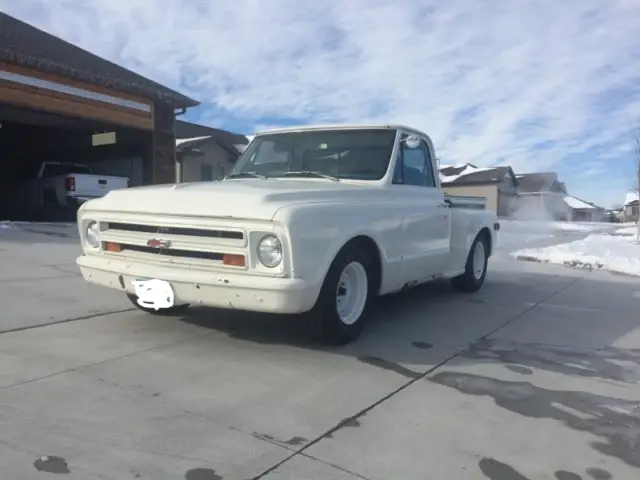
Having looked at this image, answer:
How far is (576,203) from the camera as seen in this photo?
6194 cm

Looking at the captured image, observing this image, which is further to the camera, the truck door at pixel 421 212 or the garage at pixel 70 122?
the garage at pixel 70 122

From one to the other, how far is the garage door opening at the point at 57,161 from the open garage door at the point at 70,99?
1.28ft

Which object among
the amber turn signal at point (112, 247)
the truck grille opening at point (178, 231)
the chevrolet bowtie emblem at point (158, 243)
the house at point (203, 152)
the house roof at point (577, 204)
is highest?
the house at point (203, 152)

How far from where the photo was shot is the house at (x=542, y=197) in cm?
5365

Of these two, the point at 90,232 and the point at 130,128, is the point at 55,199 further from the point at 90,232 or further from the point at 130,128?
the point at 90,232

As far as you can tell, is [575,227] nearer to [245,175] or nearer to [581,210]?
[581,210]

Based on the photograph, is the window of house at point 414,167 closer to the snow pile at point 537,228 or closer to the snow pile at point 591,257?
the snow pile at point 591,257

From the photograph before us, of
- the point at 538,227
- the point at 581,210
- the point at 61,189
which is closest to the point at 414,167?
the point at 61,189

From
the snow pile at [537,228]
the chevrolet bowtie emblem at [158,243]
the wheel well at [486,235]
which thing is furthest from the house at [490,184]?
the chevrolet bowtie emblem at [158,243]

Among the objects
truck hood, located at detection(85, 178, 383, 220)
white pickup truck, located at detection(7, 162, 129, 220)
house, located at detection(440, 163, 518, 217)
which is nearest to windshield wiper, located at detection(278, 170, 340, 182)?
truck hood, located at detection(85, 178, 383, 220)

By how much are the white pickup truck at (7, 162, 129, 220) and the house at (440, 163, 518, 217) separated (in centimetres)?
3421

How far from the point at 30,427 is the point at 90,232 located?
2.19 metres

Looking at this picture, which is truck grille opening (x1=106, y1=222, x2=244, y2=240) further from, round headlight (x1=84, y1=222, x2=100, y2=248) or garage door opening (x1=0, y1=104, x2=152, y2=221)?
garage door opening (x1=0, y1=104, x2=152, y2=221)

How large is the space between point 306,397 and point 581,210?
64.4m
